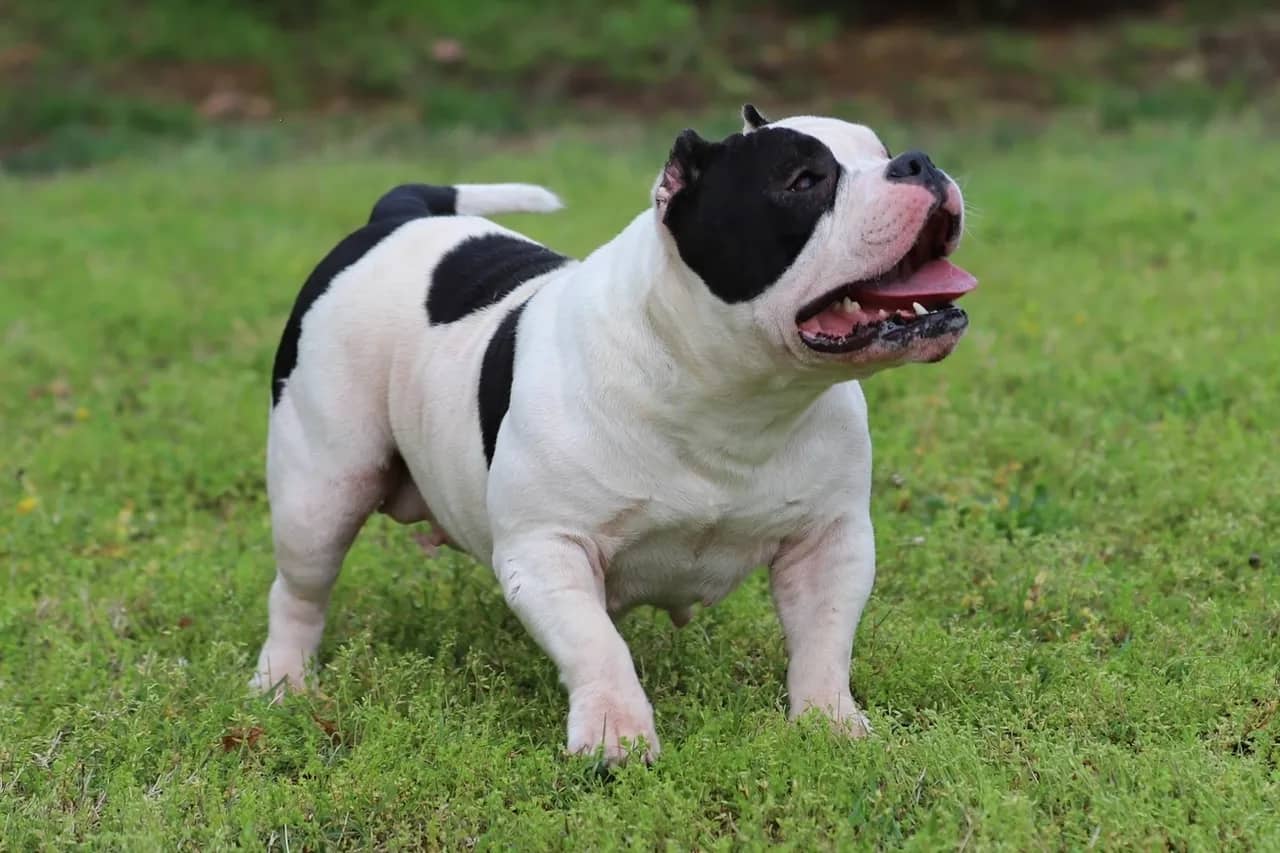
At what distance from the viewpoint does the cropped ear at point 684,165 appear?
3.64 metres

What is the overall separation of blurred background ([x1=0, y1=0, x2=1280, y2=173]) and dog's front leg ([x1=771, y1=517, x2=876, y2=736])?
1037 cm

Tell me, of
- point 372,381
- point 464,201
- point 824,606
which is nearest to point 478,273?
point 372,381

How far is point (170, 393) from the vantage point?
7.28 metres

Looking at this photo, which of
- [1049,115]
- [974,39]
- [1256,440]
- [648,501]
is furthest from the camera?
[974,39]

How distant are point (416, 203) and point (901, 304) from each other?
1.95m

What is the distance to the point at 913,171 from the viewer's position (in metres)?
3.47

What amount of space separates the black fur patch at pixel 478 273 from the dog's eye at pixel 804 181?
1.08 metres

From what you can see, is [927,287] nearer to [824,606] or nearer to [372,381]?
[824,606]

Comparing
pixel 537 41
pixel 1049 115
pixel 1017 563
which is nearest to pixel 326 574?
pixel 1017 563

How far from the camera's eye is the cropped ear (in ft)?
11.9

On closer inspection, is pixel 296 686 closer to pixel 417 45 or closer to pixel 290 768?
pixel 290 768

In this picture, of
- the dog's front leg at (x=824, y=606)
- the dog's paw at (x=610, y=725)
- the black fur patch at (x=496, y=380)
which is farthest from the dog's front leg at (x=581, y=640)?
the dog's front leg at (x=824, y=606)

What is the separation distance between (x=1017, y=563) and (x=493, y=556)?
5.64 feet

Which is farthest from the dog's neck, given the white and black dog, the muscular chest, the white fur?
the white fur
